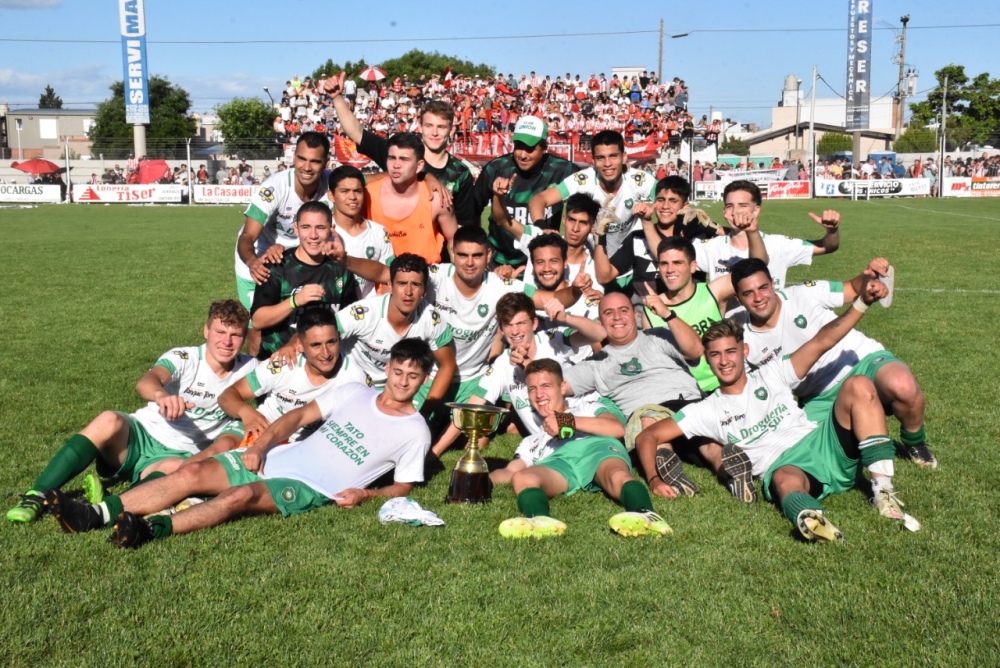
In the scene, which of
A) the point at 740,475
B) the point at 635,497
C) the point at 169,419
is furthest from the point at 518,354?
the point at 169,419

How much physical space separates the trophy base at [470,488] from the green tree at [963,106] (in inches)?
2265

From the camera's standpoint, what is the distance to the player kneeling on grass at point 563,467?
438 centimetres

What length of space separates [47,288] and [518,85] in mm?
28301

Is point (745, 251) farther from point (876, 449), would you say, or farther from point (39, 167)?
A: point (39, 167)

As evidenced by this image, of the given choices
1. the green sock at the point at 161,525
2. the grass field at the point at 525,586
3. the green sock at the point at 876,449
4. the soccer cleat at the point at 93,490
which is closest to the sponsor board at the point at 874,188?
the grass field at the point at 525,586

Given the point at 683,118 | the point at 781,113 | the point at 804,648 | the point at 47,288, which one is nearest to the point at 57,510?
the point at 804,648

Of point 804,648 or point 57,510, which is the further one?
point 57,510

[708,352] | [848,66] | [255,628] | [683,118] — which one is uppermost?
[848,66]

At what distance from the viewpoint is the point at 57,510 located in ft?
13.8

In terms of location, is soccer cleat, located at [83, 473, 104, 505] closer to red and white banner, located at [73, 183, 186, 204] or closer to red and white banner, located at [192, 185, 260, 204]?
red and white banner, located at [192, 185, 260, 204]

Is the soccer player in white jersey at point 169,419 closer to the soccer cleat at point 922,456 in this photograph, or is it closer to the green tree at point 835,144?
the soccer cleat at point 922,456

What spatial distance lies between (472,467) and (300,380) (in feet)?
4.30

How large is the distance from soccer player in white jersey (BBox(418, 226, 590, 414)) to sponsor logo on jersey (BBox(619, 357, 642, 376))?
68 cm

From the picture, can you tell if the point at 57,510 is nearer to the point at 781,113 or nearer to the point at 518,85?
the point at 518,85
